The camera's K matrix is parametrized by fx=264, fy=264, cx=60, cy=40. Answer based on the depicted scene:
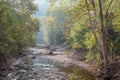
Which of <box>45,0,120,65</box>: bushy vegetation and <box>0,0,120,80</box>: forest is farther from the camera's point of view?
<box>45,0,120,65</box>: bushy vegetation

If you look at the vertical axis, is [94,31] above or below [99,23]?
below

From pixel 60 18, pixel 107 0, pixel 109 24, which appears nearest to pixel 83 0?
pixel 107 0

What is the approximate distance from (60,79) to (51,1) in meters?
7.24

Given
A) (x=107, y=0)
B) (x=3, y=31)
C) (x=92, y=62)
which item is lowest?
(x=92, y=62)

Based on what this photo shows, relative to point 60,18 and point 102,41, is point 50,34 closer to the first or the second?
point 60,18

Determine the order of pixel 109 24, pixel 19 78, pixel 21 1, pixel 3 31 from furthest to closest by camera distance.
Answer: pixel 21 1, pixel 109 24, pixel 3 31, pixel 19 78

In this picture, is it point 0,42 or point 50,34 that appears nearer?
point 0,42

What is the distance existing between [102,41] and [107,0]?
189 inches

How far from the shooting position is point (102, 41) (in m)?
22.9

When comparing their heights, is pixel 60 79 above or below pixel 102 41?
below

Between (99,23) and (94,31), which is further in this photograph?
(99,23)

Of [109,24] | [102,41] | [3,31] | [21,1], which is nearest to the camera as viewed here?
[102,41]

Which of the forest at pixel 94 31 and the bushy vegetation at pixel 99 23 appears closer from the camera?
the forest at pixel 94 31

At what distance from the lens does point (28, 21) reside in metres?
52.9
